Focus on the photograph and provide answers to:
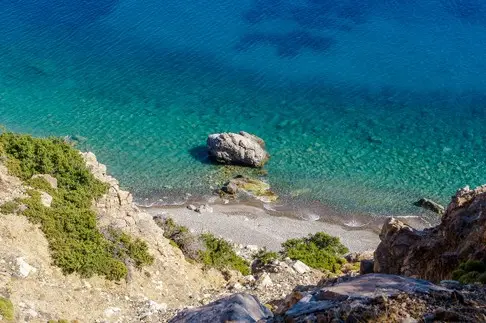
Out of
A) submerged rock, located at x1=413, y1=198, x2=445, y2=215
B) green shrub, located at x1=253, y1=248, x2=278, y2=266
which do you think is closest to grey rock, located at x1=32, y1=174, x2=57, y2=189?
green shrub, located at x1=253, y1=248, x2=278, y2=266

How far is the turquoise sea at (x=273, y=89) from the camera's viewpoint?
178 ft

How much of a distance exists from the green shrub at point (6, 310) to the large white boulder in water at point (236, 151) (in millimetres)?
34695

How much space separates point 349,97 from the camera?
6794 centimetres

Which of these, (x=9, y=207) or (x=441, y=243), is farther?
(x=9, y=207)

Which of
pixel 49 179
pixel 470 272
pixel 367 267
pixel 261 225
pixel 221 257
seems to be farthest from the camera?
pixel 261 225

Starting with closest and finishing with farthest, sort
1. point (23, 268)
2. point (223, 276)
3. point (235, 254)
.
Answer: point (23, 268) < point (223, 276) < point (235, 254)

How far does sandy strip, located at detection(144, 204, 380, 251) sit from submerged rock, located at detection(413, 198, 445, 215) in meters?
6.85

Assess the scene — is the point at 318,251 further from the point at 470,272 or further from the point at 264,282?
the point at 470,272

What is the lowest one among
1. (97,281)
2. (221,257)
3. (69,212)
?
(221,257)

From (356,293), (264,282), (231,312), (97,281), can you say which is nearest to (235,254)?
(264,282)

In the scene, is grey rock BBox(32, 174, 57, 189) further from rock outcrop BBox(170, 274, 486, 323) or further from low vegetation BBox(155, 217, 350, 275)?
rock outcrop BBox(170, 274, 486, 323)

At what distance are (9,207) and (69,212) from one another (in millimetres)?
3294

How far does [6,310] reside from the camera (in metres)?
21.0

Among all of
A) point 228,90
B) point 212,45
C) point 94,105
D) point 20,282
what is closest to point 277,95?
point 228,90
